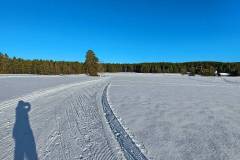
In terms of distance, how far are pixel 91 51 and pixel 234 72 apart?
64819 mm

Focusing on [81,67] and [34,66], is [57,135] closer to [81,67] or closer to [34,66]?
[34,66]

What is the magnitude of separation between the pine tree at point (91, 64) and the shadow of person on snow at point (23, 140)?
7039 cm

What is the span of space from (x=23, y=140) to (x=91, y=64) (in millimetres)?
73708

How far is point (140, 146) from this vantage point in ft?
21.0

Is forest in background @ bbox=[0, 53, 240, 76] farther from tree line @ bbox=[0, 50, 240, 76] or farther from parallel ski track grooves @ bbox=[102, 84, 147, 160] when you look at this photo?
parallel ski track grooves @ bbox=[102, 84, 147, 160]

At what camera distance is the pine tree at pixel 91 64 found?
79.8 m

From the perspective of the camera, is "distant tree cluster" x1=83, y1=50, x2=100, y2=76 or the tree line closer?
"distant tree cluster" x1=83, y1=50, x2=100, y2=76

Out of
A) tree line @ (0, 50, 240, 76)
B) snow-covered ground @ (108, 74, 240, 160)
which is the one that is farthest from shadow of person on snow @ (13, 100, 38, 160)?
tree line @ (0, 50, 240, 76)

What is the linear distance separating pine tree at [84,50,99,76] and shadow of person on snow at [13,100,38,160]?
70.4 metres

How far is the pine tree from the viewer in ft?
262

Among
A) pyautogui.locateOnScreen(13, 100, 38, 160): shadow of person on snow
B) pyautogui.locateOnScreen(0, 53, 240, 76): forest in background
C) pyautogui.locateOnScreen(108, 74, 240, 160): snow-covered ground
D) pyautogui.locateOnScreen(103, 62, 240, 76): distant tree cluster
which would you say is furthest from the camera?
pyautogui.locateOnScreen(103, 62, 240, 76): distant tree cluster

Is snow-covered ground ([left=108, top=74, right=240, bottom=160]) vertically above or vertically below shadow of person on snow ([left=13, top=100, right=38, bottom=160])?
below

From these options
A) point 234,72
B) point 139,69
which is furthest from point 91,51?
point 139,69

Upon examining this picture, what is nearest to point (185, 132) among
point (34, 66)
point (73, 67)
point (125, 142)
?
point (125, 142)
